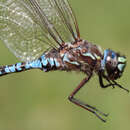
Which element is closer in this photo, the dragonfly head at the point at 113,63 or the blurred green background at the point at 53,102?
the dragonfly head at the point at 113,63

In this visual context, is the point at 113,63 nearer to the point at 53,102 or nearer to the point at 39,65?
the point at 39,65

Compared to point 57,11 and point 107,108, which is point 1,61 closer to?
point 107,108

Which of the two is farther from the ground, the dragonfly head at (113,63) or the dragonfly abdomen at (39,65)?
the dragonfly abdomen at (39,65)

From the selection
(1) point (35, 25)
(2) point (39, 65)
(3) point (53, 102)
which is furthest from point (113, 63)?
(3) point (53, 102)

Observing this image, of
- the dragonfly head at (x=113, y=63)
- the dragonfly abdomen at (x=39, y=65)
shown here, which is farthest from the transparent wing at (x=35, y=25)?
the dragonfly head at (x=113, y=63)

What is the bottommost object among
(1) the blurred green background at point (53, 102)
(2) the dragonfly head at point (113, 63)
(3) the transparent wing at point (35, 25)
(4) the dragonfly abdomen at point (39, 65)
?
(1) the blurred green background at point (53, 102)

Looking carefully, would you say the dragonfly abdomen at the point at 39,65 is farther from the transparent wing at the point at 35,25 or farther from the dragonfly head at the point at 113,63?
the dragonfly head at the point at 113,63

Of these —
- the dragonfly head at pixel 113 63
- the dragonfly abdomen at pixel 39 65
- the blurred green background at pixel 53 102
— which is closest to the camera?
the dragonfly head at pixel 113 63

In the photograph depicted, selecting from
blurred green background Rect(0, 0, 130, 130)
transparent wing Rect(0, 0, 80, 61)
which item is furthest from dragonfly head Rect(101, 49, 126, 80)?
blurred green background Rect(0, 0, 130, 130)

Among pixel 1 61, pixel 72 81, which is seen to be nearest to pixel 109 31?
pixel 72 81
